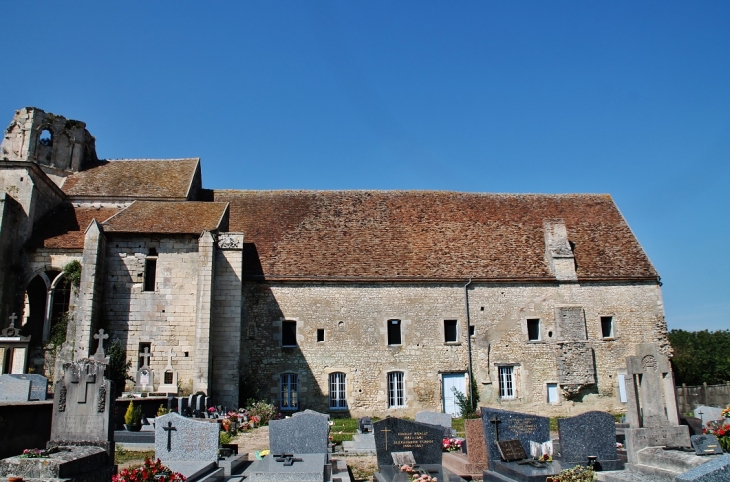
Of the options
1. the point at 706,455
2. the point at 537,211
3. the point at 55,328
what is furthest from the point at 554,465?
the point at 537,211

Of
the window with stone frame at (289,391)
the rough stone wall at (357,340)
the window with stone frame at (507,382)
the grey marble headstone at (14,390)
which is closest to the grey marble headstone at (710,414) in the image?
the window with stone frame at (507,382)

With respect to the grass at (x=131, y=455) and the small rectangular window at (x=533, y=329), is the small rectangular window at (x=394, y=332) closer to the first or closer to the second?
the small rectangular window at (x=533, y=329)

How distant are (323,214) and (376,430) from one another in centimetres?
1654

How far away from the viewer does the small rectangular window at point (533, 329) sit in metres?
23.8

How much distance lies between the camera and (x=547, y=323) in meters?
23.8

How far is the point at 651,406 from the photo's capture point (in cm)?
1014

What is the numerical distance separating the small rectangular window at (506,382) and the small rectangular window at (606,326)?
167 inches

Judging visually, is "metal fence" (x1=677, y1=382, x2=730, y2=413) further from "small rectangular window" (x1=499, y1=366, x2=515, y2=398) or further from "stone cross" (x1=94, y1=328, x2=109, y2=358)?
"stone cross" (x1=94, y1=328, x2=109, y2=358)

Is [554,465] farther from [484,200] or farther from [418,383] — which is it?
[484,200]

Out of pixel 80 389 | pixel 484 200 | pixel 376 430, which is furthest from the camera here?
pixel 484 200

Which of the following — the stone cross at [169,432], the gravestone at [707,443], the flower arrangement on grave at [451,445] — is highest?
the stone cross at [169,432]

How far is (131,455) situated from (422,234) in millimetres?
16038

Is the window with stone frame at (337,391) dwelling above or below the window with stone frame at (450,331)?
below

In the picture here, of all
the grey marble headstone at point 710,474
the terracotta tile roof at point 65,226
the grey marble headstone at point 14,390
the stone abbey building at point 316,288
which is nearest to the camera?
the grey marble headstone at point 710,474
